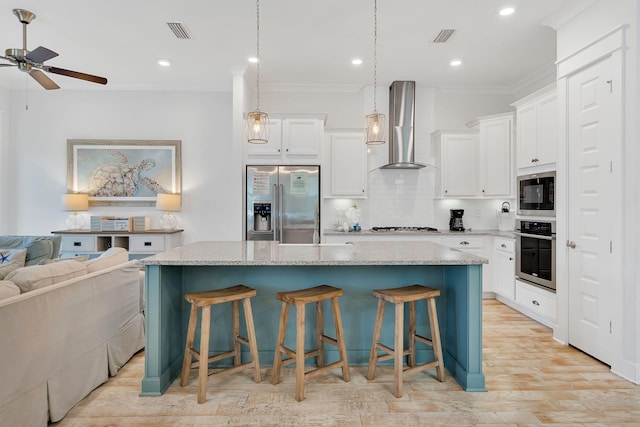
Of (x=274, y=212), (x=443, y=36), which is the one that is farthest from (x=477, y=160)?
(x=274, y=212)

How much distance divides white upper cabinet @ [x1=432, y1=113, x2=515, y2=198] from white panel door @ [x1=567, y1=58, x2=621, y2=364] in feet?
5.36

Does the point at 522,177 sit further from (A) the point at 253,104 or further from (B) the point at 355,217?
(A) the point at 253,104

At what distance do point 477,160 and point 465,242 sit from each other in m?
1.15

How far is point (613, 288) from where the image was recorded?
8.70 ft

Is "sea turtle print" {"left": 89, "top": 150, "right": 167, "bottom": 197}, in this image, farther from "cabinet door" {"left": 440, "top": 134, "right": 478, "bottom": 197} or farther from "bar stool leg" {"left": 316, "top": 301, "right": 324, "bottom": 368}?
"cabinet door" {"left": 440, "top": 134, "right": 478, "bottom": 197}

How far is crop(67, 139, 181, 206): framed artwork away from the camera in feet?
17.1

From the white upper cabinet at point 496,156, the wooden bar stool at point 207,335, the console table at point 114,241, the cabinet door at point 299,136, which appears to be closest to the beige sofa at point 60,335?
the wooden bar stool at point 207,335

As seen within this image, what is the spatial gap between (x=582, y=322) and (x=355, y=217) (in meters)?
2.72

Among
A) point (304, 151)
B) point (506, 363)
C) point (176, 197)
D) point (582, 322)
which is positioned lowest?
point (506, 363)

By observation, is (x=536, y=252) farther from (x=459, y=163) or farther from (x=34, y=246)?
(x=34, y=246)

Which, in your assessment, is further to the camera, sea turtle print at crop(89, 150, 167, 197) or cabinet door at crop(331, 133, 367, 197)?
sea turtle print at crop(89, 150, 167, 197)

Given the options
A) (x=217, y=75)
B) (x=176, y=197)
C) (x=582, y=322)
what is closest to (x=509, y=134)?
(x=582, y=322)

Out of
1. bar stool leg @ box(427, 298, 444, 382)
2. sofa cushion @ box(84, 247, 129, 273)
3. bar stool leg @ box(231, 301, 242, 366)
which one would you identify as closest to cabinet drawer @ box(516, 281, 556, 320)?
bar stool leg @ box(427, 298, 444, 382)

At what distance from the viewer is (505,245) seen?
443 centimetres
